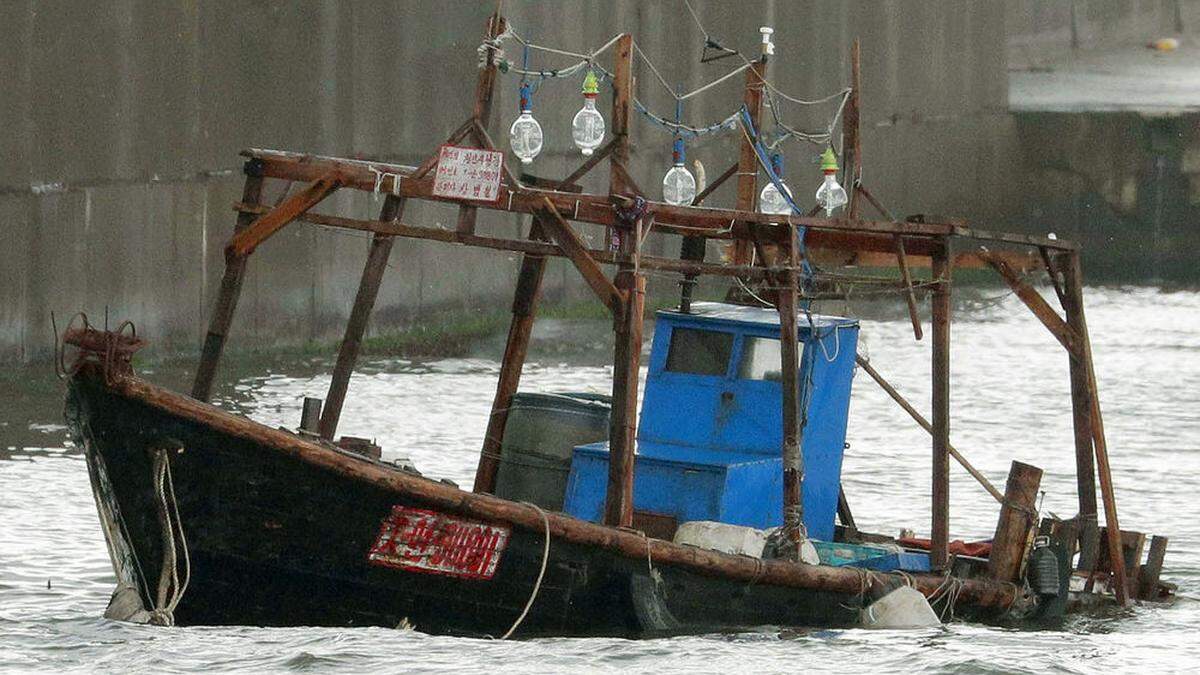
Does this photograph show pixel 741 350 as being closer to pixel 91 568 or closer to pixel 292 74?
pixel 91 568

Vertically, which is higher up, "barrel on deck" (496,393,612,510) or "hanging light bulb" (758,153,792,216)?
"hanging light bulb" (758,153,792,216)

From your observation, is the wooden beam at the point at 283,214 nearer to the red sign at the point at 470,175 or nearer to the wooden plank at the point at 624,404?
the red sign at the point at 470,175

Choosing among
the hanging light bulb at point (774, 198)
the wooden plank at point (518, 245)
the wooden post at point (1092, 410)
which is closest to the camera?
the wooden plank at point (518, 245)

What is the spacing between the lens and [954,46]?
42688 millimetres

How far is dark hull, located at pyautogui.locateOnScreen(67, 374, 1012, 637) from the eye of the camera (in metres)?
10.8

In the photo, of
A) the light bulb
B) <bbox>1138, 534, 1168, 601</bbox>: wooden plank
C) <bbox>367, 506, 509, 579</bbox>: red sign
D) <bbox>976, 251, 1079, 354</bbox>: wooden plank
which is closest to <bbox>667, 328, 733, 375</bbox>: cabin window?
the light bulb

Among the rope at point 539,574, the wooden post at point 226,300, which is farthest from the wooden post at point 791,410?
the wooden post at point 226,300

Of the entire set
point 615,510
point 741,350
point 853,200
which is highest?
point 853,200

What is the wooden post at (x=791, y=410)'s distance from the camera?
11742 millimetres

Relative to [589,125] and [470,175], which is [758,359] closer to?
[589,125]

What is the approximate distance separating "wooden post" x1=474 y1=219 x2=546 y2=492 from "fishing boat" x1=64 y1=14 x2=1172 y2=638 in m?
0.02

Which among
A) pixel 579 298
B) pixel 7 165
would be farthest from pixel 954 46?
pixel 7 165

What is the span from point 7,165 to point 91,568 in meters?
7.04

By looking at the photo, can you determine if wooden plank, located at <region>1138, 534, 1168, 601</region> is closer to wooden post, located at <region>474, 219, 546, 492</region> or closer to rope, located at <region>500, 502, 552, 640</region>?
wooden post, located at <region>474, 219, 546, 492</region>
